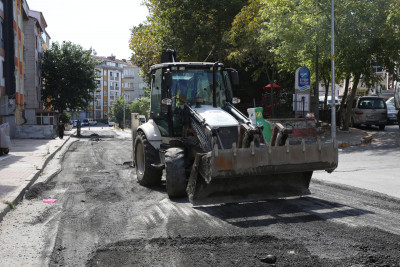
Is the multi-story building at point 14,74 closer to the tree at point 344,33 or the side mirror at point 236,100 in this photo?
the tree at point 344,33

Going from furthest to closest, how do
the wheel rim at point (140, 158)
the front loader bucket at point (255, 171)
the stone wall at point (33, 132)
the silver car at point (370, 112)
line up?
the stone wall at point (33, 132), the silver car at point (370, 112), the wheel rim at point (140, 158), the front loader bucket at point (255, 171)

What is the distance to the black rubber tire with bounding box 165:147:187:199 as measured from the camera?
25.8 ft

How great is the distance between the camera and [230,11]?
28.2 metres

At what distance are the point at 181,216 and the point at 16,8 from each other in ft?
116

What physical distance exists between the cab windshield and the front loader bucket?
226cm

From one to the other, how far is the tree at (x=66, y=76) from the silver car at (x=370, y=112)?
115ft

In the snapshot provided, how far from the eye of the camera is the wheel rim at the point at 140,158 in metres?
10.3

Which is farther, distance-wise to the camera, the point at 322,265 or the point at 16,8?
the point at 16,8

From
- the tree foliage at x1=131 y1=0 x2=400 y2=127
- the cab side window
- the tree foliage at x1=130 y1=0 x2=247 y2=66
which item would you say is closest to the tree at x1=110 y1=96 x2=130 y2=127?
the tree foliage at x1=131 y1=0 x2=400 y2=127

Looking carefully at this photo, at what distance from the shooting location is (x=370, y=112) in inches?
1010

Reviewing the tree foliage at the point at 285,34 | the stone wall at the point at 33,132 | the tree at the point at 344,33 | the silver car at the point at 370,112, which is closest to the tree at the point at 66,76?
the stone wall at the point at 33,132

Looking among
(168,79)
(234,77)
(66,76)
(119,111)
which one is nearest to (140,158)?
(168,79)

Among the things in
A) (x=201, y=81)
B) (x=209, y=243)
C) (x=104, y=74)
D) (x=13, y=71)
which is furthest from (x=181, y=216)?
(x=104, y=74)

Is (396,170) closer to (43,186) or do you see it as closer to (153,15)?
(43,186)
